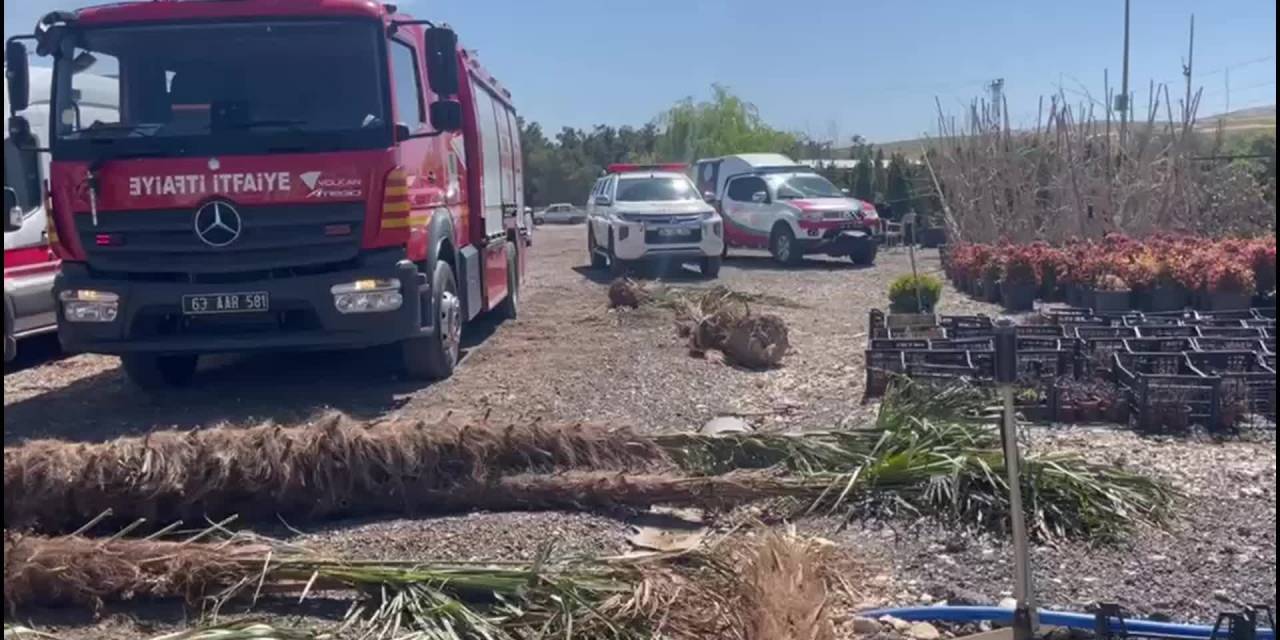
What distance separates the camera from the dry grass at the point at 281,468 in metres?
5.45

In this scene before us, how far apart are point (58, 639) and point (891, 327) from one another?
747cm

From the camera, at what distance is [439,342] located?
376 inches

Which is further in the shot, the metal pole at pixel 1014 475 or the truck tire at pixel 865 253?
the truck tire at pixel 865 253

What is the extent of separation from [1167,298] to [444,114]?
7.83 m

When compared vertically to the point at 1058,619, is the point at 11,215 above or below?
above

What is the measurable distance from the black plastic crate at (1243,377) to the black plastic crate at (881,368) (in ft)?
5.96

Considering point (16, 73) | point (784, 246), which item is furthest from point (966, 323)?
point (784, 246)

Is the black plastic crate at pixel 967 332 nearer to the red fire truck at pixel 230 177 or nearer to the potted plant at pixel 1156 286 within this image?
the red fire truck at pixel 230 177

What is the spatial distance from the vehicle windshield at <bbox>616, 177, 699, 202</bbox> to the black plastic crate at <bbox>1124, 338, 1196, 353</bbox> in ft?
40.1

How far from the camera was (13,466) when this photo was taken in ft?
17.9

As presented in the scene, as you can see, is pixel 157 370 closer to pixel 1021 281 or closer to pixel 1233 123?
pixel 1021 281

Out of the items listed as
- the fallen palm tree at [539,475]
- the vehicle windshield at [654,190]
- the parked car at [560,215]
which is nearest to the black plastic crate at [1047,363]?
the fallen palm tree at [539,475]

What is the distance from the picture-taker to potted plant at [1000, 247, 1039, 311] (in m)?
14.9

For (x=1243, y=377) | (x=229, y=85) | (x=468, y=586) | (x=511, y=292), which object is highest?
(x=229, y=85)
